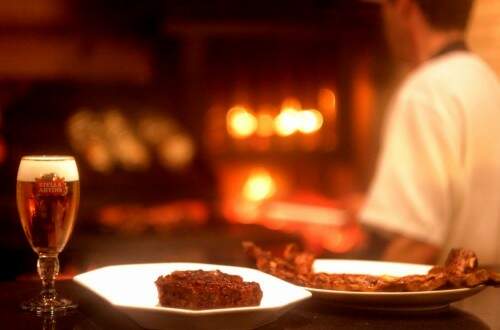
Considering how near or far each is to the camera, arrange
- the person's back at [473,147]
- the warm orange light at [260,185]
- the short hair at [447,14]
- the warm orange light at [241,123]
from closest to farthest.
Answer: the person's back at [473,147] < the short hair at [447,14] < the warm orange light at [241,123] < the warm orange light at [260,185]

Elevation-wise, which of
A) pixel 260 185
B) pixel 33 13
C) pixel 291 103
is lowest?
pixel 260 185

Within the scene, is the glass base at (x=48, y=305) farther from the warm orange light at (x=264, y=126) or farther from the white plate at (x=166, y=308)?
the warm orange light at (x=264, y=126)

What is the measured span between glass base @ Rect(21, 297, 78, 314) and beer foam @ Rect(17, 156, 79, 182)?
177 mm

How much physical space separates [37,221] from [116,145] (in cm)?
317

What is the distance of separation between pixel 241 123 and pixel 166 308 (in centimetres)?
363

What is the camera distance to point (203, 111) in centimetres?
455

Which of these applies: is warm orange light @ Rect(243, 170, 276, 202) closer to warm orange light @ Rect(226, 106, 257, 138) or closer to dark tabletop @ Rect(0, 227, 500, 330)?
warm orange light @ Rect(226, 106, 257, 138)

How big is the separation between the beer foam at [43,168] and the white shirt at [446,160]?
1.20m

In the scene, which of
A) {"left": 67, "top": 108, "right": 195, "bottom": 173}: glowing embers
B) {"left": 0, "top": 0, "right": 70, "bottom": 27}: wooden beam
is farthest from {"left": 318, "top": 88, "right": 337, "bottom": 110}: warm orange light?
{"left": 0, "top": 0, "right": 70, "bottom": 27}: wooden beam

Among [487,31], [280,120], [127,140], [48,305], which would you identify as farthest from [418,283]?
[280,120]

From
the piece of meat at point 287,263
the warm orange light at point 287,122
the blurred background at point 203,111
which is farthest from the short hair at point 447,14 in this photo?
the warm orange light at point 287,122

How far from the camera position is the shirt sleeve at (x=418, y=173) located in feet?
7.53

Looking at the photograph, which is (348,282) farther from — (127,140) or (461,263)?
(127,140)

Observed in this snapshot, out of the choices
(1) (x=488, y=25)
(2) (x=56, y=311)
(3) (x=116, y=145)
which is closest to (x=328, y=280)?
(2) (x=56, y=311)
